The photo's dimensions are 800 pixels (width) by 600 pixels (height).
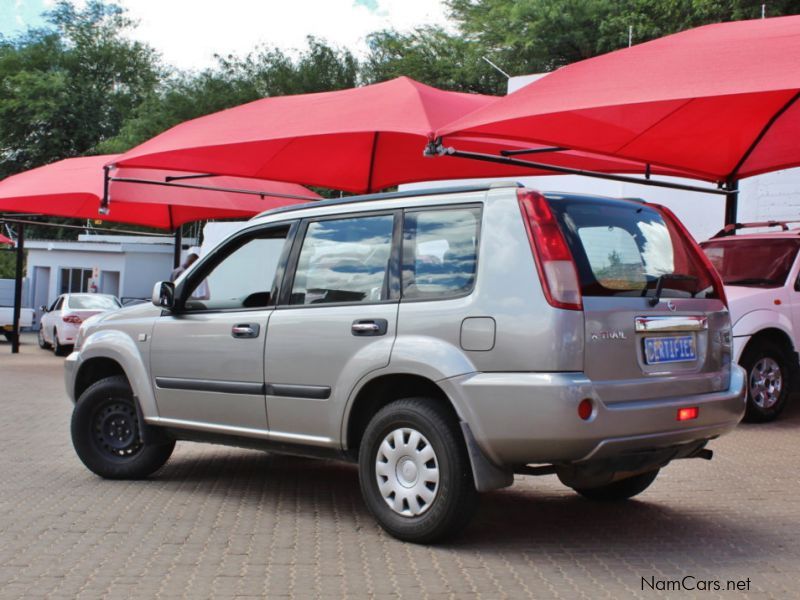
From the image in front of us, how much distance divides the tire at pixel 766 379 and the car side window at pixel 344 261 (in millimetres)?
5719

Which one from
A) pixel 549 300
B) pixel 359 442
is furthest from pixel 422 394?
pixel 549 300

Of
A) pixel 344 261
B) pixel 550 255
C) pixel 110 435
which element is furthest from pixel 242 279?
pixel 550 255

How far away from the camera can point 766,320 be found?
1028cm

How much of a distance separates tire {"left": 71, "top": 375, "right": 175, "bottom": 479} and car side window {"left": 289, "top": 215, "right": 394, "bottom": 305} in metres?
1.88

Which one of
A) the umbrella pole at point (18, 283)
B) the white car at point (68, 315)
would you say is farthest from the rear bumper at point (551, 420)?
the umbrella pole at point (18, 283)

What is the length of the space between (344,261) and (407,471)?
1327 millimetres

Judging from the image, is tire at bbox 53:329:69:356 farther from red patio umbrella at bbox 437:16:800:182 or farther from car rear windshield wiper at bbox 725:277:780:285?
car rear windshield wiper at bbox 725:277:780:285

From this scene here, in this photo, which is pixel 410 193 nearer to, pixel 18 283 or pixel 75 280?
pixel 18 283

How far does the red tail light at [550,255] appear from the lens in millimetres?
4918

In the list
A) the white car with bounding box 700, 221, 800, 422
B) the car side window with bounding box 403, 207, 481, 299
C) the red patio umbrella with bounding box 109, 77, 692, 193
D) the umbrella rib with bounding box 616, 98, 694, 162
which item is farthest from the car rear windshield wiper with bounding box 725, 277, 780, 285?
the car side window with bounding box 403, 207, 481, 299

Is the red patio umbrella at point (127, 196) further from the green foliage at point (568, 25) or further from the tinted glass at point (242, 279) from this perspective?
the green foliage at point (568, 25)

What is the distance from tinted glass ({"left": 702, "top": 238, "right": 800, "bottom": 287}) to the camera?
1077 centimetres

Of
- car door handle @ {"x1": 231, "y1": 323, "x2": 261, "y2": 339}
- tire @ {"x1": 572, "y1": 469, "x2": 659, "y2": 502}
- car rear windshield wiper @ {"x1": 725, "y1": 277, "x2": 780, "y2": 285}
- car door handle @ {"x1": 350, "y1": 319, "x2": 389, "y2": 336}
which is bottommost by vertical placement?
tire @ {"x1": 572, "y1": 469, "x2": 659, "y2": 502}

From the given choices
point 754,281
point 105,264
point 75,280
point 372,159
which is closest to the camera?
point 754,281
